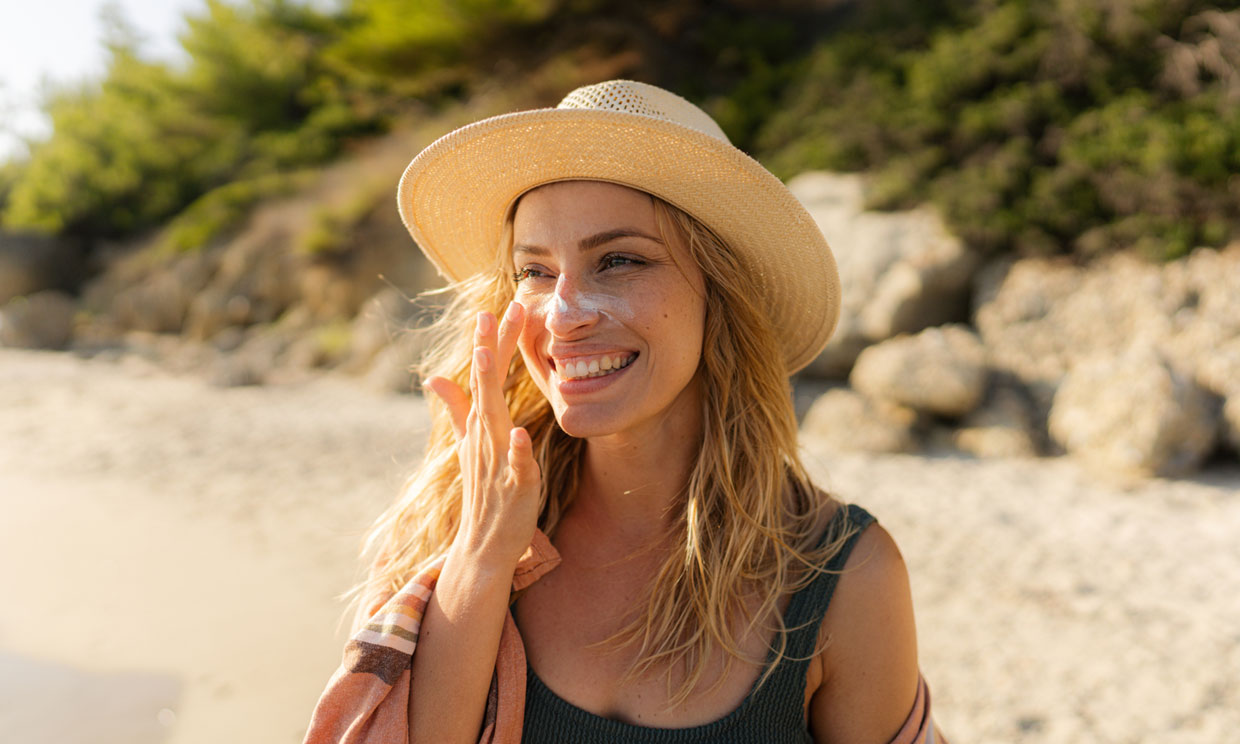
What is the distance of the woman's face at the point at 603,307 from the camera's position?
64.6 inches

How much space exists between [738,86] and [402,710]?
1279 centimetres

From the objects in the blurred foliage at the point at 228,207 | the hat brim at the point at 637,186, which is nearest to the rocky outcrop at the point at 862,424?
the hat brim at the point at 637,186

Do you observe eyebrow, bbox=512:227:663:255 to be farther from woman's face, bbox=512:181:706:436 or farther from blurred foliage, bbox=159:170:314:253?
blurred foliage, bbox=159:170:314:253

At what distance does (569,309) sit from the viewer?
1626 mm

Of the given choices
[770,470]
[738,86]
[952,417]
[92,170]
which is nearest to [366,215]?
[738,86]

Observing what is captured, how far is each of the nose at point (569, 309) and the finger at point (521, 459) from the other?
0.23 m

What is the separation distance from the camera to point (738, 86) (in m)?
13.0

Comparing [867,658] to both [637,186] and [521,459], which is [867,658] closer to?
[521,459]

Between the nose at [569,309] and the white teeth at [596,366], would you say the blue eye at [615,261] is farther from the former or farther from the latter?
the white teeth at [596,366]

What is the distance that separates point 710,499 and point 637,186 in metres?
0.71

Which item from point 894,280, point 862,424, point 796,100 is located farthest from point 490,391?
point 796,100

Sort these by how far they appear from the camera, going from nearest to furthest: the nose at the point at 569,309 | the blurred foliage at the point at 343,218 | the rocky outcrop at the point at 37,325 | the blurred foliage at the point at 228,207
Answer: the nose at the point at 569,309 < the blurred foliage at the point at 343,218 < the rocky outcrop at the point at 37,325 < the blurred foliage at the point at 228,207

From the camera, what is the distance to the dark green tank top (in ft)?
5.18

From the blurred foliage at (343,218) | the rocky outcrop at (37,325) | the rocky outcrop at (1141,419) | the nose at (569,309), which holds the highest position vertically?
the rocky outcrop at (37,325)
